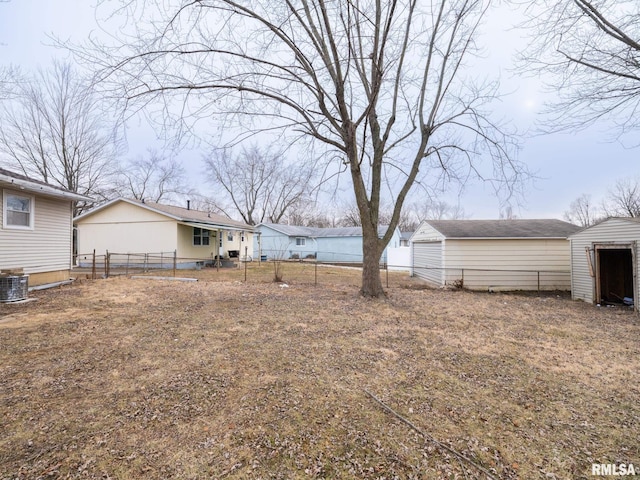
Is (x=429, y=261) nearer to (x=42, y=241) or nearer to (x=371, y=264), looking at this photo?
(x=371, y=264)

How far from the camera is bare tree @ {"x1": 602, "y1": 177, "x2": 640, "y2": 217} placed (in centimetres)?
2775

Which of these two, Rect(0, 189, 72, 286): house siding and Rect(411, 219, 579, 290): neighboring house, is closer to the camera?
Rect(0, 189, 72, 286): house siding

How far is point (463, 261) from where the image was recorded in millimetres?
12188

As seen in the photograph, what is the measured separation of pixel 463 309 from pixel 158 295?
26.6ft

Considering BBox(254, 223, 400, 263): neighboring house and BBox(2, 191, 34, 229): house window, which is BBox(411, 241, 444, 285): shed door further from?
BBox(2, 191, 34, 229): house window

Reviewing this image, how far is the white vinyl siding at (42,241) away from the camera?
26.4 ft

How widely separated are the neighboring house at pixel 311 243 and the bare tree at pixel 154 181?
11.2 metres

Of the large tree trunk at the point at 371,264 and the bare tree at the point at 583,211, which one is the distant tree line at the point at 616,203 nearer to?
the bare tree at the point at 583,211

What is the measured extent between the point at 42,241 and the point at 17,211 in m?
1.10

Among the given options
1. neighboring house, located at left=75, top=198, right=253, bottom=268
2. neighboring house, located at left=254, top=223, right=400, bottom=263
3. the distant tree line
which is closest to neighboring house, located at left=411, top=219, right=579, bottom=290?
neighboring house, located at left=75, top=198, right=253, bottom=268

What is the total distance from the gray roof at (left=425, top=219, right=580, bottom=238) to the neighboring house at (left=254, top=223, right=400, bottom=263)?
1285 cm

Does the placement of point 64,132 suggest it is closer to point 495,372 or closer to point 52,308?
point 52,308

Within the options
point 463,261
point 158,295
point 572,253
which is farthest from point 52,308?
point 572,253

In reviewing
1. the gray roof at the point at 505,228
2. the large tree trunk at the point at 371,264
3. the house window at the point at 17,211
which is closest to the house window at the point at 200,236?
the house window at the point at 17,211
